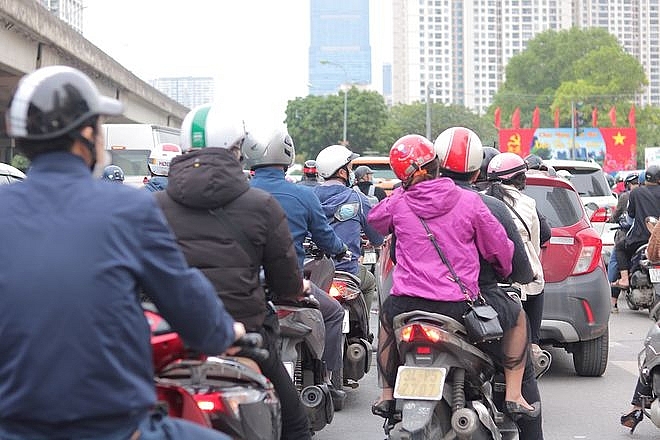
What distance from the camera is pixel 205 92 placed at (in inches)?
7185

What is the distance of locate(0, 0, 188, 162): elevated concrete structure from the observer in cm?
2769

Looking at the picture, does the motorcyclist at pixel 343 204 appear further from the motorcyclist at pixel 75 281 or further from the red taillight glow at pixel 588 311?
the motorcyclist at pixel 75 281

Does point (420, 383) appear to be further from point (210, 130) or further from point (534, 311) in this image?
point (534, 311)

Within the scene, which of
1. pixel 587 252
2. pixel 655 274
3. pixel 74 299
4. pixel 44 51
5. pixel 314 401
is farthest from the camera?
pixel 44 51

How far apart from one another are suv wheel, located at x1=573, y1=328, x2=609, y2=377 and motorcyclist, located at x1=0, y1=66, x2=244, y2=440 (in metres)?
7.01

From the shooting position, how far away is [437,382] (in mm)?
5586

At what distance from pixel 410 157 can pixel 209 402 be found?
2.34 m

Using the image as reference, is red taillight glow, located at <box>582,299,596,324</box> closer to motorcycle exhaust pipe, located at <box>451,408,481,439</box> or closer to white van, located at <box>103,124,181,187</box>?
motorcycle exhaust pipe, located at <box>451,408,481,439</box>

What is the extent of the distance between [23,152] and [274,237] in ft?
5.52

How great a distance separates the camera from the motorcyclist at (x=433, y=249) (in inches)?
230

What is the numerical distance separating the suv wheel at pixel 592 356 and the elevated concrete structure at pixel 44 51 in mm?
16499

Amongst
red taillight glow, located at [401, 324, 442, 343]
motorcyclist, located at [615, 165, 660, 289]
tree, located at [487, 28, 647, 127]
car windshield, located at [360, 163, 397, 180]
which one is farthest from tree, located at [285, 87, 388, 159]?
red taillight glow, located at [401, 324, 442, 343]

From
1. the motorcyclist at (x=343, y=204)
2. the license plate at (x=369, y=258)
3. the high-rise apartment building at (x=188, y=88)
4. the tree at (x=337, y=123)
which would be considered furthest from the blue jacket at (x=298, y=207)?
the high-rise apartment building at (x=188, y=88)

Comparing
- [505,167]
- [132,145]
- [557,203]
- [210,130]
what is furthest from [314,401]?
[132,145]
